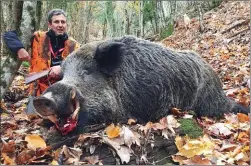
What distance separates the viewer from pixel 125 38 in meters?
6.39

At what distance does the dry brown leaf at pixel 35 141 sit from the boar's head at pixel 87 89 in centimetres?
27

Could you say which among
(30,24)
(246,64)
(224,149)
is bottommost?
(224,149)

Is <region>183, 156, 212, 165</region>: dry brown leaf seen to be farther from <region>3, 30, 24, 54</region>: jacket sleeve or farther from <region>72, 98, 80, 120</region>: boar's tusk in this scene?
<region>3, 30, 24, 54</region>: jacket sleeve

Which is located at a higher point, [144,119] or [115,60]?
[115,60]

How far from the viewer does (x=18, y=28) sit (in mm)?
5664

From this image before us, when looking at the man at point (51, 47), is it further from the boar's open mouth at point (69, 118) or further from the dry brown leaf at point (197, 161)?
the dry brown leaf at point (197, 161)

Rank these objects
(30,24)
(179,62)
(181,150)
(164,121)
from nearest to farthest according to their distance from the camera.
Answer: (181,150)
(164,121)
(30,24)
(179,62)

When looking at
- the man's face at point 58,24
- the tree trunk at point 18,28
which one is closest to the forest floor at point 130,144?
the tree trunk at point 18,28

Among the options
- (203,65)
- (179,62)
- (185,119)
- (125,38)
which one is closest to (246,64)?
(203,65)

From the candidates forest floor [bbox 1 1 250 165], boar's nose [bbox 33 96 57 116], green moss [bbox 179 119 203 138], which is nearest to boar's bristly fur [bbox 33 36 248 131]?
forest floor [bbox 1 1 250 165]

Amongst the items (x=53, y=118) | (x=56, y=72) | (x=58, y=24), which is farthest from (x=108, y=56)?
(x=58, y=24)

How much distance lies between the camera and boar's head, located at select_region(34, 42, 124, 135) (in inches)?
181

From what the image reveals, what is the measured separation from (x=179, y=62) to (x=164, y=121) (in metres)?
1.79

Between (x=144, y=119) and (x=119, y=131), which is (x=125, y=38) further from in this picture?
(x=119, y=131)
